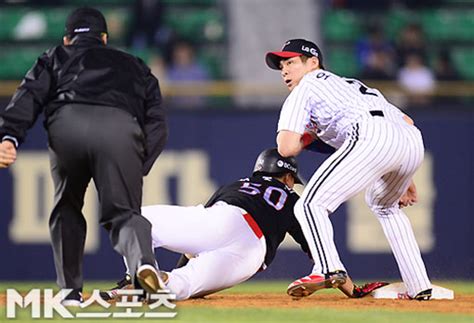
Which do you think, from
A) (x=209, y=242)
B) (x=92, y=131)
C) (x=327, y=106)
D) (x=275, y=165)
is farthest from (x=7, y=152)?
(x=275, y=165)

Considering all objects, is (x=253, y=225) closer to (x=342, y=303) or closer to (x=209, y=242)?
(x=209, y=242)

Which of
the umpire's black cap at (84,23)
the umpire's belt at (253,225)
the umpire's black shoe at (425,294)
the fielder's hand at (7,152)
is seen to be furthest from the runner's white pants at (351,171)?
the fielder's hand at (7,152)

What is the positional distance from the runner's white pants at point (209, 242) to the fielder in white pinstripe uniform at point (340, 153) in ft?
1.84

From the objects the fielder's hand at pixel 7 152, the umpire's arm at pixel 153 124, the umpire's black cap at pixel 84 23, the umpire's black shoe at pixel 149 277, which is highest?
the umpire's black cap at pixel 84 23

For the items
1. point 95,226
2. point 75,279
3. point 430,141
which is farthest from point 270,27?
point 75,279

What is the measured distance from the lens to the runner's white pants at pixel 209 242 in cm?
743

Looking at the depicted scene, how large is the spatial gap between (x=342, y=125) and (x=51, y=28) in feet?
26.3

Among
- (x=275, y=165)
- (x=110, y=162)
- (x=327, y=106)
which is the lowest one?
(x=275, y=165)

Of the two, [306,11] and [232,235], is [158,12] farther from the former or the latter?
[232,235]

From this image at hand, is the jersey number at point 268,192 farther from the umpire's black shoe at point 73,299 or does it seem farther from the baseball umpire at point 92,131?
the umpire's black shoe at point 73,299

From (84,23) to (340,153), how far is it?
1.86 m

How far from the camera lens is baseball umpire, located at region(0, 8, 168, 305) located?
640cm

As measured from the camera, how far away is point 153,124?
668 centimetres

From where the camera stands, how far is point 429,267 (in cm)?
1210
